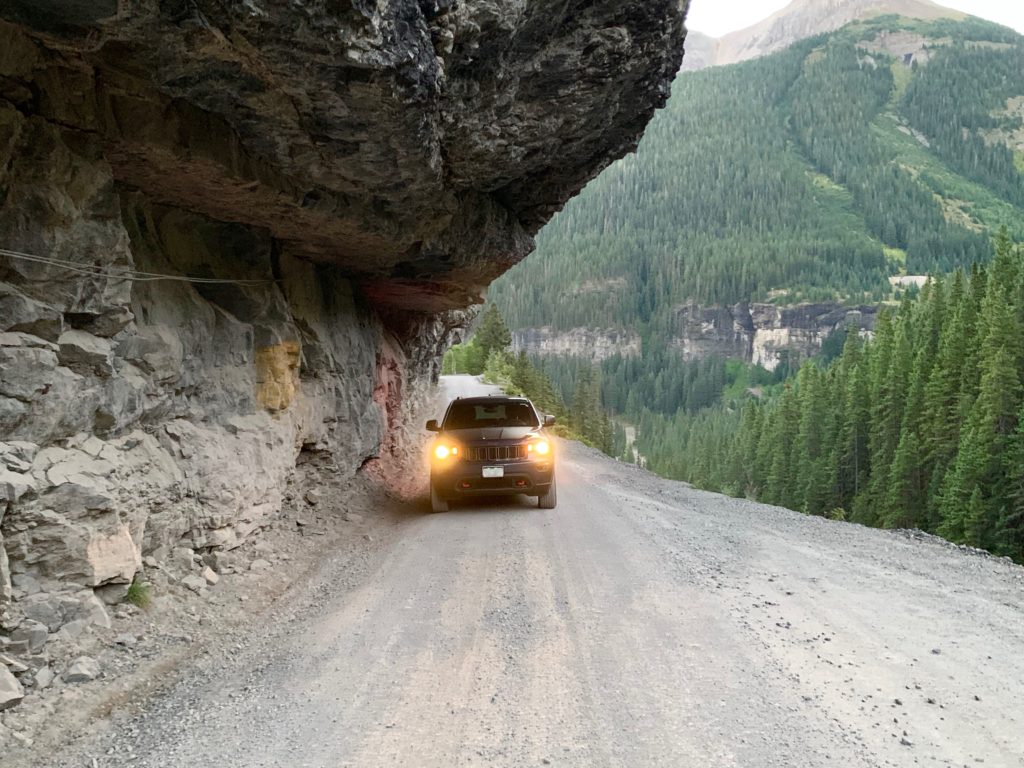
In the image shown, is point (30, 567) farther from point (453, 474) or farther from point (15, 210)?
point (453, 474)

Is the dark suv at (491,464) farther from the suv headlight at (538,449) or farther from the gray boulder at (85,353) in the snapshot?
the gray boulder at (85,353)

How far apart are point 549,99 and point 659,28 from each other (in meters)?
1.62

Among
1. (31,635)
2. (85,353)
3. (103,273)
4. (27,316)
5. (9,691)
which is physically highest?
(103,273)

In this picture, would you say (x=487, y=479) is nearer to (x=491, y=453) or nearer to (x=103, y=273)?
(x=491, y=453)

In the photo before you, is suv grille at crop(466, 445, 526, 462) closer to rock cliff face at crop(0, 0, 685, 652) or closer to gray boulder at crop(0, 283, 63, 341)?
rock cliff face at crop(0, 0, 685, 652)

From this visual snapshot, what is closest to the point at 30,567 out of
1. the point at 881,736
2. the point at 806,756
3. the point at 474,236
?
the point at 806,756

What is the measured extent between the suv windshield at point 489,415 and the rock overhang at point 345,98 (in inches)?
122

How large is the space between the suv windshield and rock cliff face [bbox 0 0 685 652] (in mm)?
2741

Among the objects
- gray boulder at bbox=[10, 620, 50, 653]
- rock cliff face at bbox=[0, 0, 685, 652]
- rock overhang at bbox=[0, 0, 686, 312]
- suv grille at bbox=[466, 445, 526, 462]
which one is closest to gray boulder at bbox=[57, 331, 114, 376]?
rock cliff face at bbox=[0, 0, 685, 652]

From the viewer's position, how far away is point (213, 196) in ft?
24.7

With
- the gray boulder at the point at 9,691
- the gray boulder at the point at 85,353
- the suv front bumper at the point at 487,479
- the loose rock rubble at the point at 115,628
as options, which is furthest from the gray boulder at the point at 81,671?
the suv front bumper at the point at 487,479

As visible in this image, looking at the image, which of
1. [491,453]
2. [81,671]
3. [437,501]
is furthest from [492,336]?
[81,671]

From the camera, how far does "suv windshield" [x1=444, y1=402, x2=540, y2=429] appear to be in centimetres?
1228

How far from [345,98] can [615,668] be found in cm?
536
